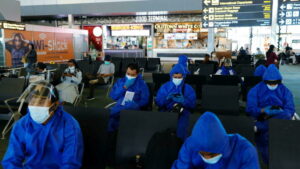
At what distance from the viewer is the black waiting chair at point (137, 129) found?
2.64 metres

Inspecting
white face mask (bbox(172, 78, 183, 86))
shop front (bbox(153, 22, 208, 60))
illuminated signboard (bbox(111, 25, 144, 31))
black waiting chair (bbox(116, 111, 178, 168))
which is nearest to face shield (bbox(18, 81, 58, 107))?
black waiting chair (bbox(116, 111, 178, 168))

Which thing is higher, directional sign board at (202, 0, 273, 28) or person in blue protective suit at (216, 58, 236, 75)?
directional sign board at (202, 0, 273, 28)

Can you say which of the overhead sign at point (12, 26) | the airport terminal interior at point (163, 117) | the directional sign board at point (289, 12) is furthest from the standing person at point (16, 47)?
the directional sign board at point (289, 12)

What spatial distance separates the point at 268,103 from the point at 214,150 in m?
2.34

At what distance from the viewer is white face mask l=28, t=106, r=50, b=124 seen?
2.08 m

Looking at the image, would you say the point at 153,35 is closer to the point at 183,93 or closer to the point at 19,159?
the point at 183,93

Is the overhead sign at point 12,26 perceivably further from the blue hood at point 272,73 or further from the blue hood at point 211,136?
the blue hood at point 211,136

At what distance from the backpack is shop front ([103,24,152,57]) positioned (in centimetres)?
1745

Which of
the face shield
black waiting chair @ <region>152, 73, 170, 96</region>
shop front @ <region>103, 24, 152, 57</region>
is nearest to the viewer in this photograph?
the face shield

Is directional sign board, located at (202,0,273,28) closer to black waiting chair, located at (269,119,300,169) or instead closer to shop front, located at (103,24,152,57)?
black waiting chair, located at (269,119,300,169)

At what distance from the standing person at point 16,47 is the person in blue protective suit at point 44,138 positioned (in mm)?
10536

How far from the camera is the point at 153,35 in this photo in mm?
20234

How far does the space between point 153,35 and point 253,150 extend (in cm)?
1889

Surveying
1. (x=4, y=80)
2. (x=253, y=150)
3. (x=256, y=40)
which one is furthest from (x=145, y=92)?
(x=256, y=40)
